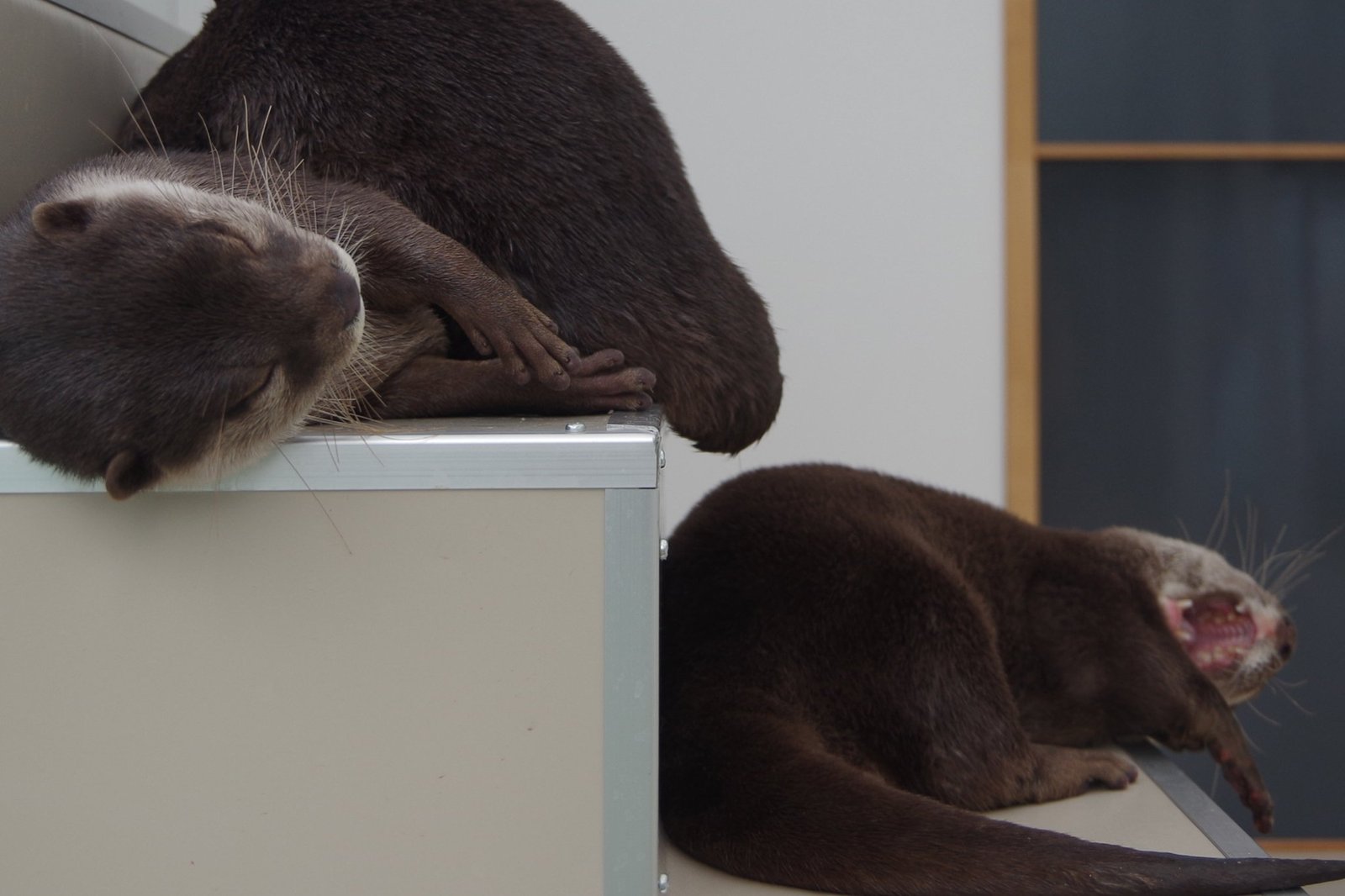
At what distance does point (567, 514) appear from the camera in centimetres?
83

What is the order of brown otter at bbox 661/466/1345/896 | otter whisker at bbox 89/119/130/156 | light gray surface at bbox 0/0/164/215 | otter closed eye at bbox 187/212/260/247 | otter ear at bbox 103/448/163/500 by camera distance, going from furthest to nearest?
otter whisker at bbox 89/119/130/156 → light gray surface at bbox 0/0/164/215 → brown otter at bbox 661/466/1345/896 → otter closed eye at bbox 187/212/260/247 → otter ear at bbox 103/448/163/500

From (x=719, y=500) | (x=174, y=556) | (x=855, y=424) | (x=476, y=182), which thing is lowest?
(x=855, y=424)

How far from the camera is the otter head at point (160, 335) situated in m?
0.83

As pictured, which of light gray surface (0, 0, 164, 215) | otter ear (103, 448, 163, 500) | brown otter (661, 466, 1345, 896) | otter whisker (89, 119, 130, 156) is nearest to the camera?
otter ear (103, 448, 163, 500)

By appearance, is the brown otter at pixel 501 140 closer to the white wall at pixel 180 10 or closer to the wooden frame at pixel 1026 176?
the white wall at pixel 180 10

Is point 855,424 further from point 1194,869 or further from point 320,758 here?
point 320,758

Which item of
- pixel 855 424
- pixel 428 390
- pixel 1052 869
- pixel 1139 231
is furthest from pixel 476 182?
pixel 1139 231

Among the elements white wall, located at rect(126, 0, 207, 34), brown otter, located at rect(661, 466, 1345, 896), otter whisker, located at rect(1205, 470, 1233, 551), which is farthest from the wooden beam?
white wall, located at rect(126, 0, 207, 34)

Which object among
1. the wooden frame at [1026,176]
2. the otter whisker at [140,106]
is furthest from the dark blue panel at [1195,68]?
the otter whisker at [140,106]

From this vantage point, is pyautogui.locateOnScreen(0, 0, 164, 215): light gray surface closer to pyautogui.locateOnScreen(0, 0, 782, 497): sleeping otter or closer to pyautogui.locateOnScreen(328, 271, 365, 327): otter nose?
pyautogui.locateOnScreen(0, 0, 782, 497): sleeping otter

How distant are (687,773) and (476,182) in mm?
559

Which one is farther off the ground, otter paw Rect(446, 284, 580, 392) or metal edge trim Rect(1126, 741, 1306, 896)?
otter paw Rect(446, 284, 580, 392)

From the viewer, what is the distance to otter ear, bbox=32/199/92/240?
90 cm

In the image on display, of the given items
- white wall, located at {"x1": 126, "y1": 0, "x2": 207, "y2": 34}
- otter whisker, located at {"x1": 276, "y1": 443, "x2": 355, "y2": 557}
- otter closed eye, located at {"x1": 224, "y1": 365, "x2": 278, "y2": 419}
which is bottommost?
otter whisker, located at {"x1": 276, "y1": 443, "x2": 355, "y2": 557}
